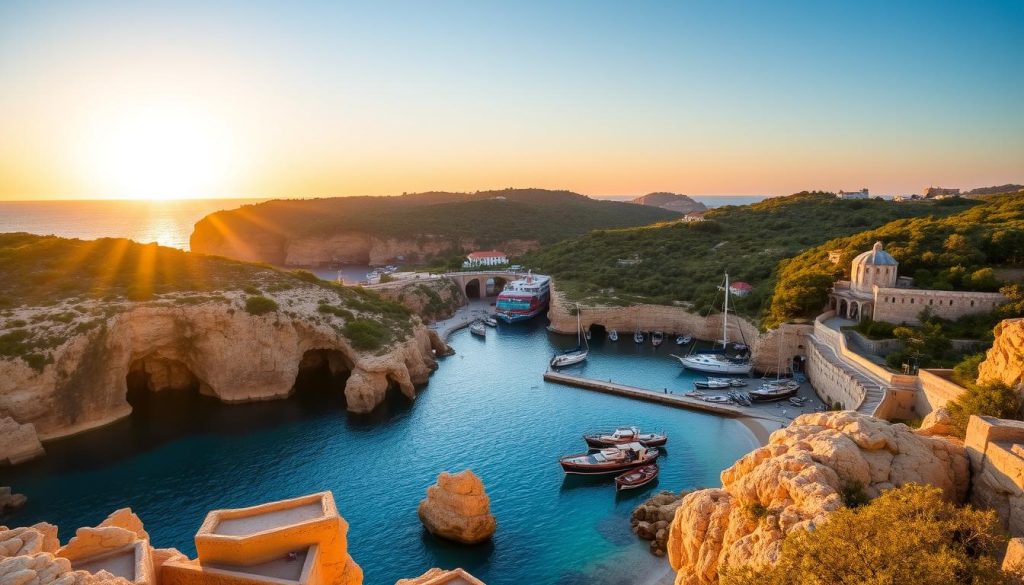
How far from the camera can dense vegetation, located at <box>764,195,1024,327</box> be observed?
44219 mm

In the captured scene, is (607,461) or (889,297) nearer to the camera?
(607,461)

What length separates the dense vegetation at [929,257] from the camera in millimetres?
44219

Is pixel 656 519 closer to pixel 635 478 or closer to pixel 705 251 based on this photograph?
pixel 635 478

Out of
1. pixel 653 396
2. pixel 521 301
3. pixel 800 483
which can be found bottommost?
pixel 653 396

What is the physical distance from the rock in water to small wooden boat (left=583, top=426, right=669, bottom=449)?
11310 millimetres

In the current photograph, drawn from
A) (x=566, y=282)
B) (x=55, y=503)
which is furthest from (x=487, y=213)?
(x=55, y=503)

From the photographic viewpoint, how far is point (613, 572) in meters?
24.0

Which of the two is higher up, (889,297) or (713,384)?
(889,297)

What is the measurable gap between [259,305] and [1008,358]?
1832 inches

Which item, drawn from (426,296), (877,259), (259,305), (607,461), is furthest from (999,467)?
(426,296)

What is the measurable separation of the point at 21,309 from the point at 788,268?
7053 cm

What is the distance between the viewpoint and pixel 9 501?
28766 millimetres

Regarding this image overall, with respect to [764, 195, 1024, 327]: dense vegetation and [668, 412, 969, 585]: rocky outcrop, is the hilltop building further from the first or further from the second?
[668, 412, 969, 585]: rocky outcrop

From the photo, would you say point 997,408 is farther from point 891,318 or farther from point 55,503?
point 55,503
